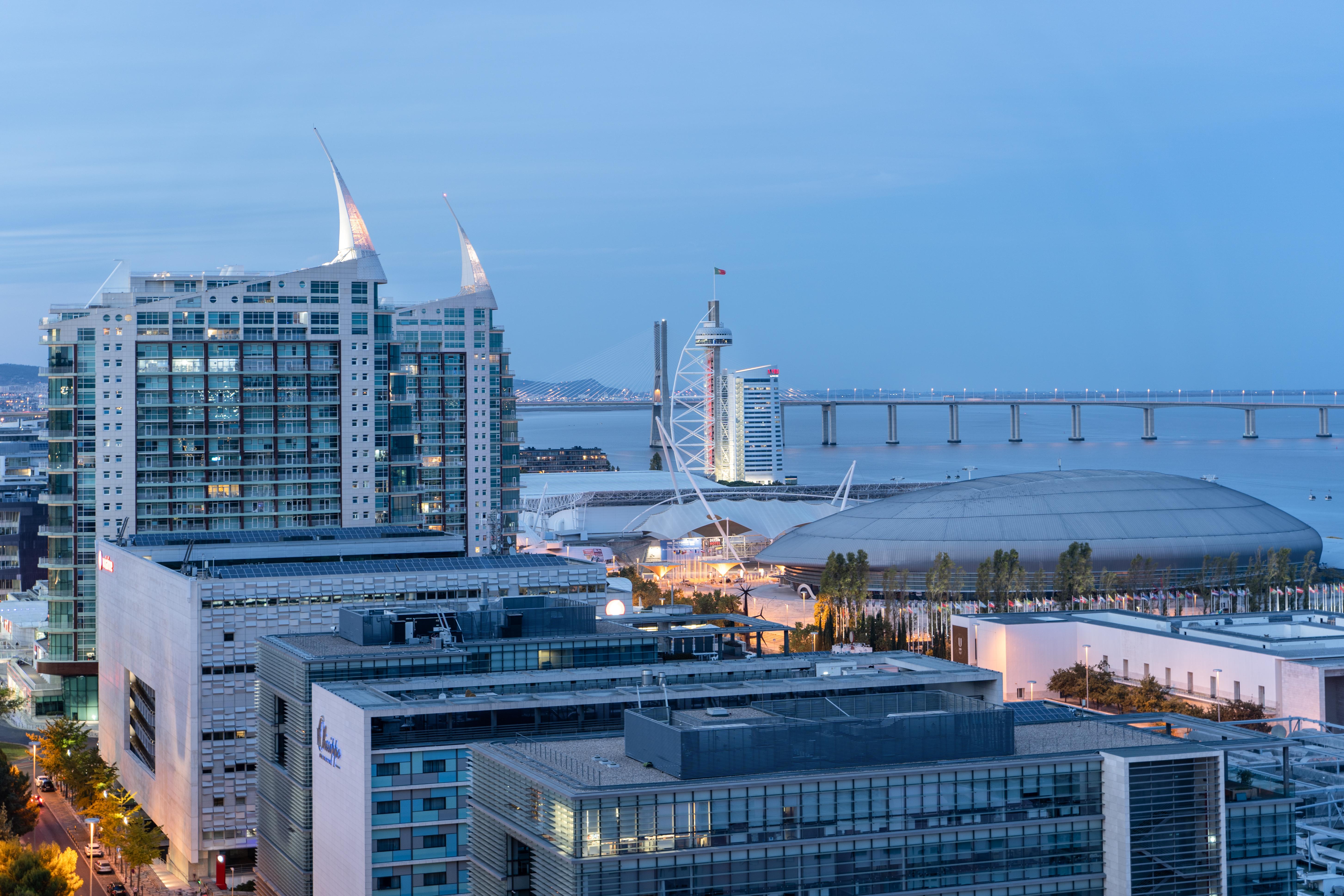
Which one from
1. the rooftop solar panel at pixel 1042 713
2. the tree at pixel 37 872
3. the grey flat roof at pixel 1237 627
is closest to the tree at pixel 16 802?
the tree at pixel 37 872

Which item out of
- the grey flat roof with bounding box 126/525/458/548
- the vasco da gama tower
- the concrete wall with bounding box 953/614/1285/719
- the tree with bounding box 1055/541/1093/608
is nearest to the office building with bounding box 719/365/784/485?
the tree with bounding box 1055/541/1093/608

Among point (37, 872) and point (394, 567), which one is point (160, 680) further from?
point (37, 872)

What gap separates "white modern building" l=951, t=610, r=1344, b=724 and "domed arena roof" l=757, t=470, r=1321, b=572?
16333 millimetres

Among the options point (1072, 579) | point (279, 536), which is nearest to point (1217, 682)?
point (1072, 579)

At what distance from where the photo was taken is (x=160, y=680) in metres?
45.3

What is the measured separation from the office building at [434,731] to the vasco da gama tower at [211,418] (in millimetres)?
25629

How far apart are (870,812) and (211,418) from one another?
44589mm

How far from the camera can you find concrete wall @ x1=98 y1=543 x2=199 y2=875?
42094mm

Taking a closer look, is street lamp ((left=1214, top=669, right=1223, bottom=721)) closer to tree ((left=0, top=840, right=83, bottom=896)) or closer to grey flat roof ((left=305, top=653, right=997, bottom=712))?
grey flat roof ((left=305, top=653, right=997, bottom=712))

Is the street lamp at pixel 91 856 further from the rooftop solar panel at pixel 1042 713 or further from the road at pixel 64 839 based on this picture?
the rooftop solar panel at pixel 1042 713

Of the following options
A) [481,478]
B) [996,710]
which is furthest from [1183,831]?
[481,478]

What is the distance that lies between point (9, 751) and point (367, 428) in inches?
656

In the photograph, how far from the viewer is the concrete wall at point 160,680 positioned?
138 ft

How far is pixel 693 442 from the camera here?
653 feet
